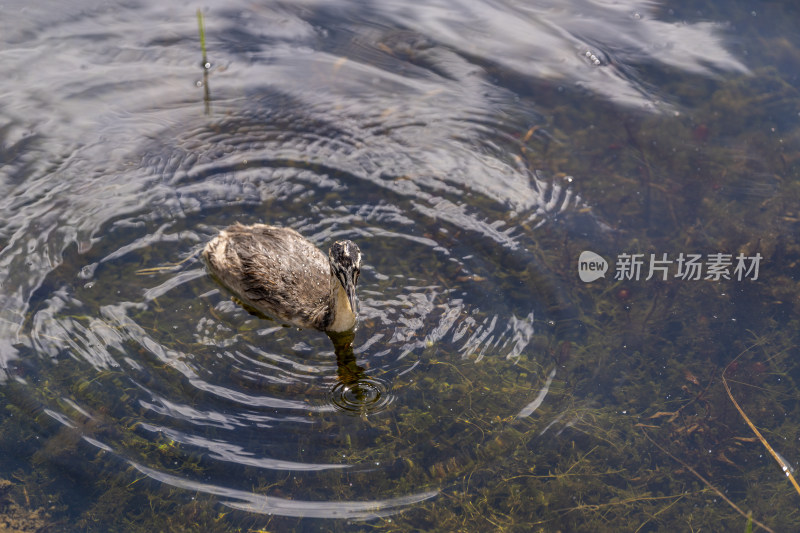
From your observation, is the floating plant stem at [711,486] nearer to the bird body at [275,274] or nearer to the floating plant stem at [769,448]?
the floating plant stem at [769,448]

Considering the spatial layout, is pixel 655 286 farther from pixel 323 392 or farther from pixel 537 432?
Answer: pixel 323 392

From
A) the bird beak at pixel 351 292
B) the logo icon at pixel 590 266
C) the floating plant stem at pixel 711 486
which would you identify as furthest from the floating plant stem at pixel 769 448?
the bird beak at pixel 351 292

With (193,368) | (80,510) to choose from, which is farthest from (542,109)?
(80,510)

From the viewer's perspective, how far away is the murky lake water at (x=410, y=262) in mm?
6258

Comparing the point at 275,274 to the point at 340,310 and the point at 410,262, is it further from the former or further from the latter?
the point at 410,262

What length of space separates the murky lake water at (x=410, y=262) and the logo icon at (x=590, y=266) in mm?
78

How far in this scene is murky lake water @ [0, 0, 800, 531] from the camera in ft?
20.5

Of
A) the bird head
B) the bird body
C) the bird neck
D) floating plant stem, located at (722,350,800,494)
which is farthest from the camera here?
the bird body

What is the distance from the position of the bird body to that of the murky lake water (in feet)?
0.60

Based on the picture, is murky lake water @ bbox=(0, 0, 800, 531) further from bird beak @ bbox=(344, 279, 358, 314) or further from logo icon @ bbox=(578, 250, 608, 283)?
bird beak @ bbox=(344, 279, 358, 314)

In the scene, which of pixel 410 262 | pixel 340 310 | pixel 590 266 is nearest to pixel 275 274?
pixel 340 310

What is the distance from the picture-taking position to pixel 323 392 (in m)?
6.79

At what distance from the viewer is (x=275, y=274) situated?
24.9 ft

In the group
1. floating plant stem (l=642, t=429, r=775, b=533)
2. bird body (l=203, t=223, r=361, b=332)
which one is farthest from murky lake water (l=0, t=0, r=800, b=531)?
bird body (l=203, t=223, r=361, b=332)
